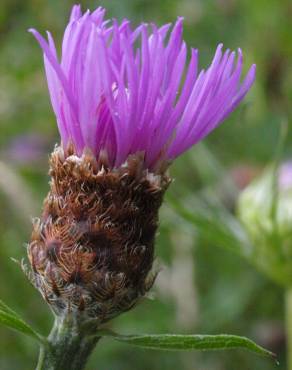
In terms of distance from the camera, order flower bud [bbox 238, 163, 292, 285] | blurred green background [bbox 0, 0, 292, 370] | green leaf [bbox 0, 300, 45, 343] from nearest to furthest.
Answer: green leaf [bbox 0, 300, 45, 343], flower bud [bbox 238, 163, 292, 285], blurred green background [bbox 0, 0, 292, 370]

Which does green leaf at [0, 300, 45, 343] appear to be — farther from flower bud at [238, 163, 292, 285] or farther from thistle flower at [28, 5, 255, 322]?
flower bud at [238, 163, 292, 285]

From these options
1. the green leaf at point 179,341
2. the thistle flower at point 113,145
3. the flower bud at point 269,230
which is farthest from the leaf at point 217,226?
the green leaf at point 179,341

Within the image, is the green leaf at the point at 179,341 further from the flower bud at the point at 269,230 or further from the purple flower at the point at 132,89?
the flower bud at the point at 269,230

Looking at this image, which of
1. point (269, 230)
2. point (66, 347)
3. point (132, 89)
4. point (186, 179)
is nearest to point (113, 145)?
point (132, 89)

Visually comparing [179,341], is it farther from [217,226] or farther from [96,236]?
[217,226]

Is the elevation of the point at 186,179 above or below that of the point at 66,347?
above

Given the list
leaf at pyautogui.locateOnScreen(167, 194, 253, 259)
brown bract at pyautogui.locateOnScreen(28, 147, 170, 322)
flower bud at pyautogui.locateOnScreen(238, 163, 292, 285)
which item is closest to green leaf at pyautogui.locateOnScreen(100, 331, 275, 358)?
brown bract at pyautogui.locateOnScreen(28, 147, 170, 322)
